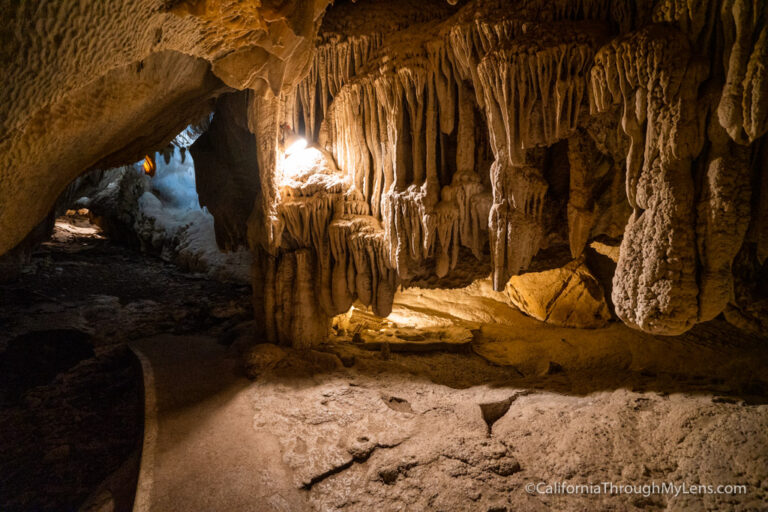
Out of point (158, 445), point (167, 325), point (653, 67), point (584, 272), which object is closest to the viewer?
point (653, 67)

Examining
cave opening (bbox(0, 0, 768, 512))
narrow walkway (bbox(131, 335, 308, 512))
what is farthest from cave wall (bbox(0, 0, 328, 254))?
narrow walkway (bbox(131, 335, 308, 512))

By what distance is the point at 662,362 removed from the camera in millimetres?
Result: 4090

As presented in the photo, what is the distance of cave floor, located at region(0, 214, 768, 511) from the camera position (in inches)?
93.1

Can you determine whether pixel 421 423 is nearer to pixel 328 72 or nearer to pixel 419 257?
pixel 419 257

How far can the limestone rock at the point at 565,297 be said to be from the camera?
5.91 metres

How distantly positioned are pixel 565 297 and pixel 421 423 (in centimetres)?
409

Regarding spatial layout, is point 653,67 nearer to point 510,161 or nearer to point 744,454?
point 510,161

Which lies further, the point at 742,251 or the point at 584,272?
the point at 584,272

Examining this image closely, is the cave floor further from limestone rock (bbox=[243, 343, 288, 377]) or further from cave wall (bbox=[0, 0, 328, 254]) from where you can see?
cave wall (bbox=[0, 0, 328, 254])

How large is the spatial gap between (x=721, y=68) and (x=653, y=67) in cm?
37

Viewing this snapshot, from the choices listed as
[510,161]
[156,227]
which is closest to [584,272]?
[510,161]

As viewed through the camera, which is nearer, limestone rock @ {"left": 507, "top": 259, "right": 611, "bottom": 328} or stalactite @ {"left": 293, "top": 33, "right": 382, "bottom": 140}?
stalactite @ {"left": 293, "top": 33, "right": 382, "bottom": 140}

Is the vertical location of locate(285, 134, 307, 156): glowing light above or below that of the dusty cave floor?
above

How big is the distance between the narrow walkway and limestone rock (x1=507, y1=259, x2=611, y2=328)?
514cm
